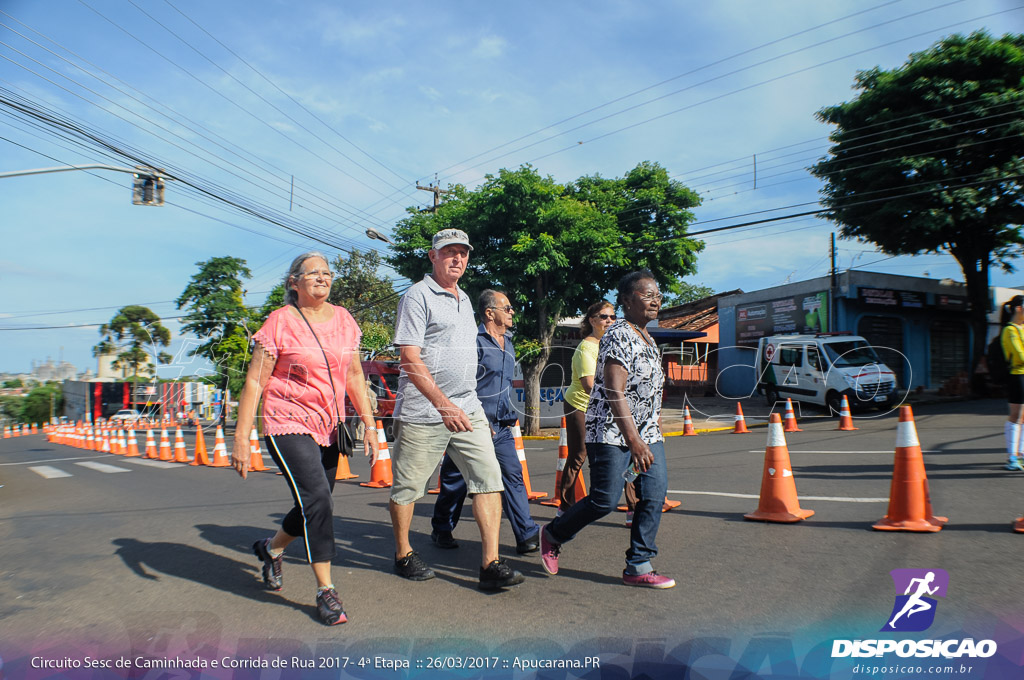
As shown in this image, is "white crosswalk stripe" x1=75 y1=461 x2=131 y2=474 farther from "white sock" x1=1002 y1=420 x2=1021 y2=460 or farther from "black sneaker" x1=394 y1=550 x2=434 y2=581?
"white sock" x1=1002 y1=420 x2=1021 y2=460

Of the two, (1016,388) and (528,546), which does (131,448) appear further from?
(1016,388)

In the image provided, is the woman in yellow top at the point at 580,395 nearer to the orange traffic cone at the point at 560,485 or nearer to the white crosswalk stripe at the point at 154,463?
the orange traffic cone at the point at 560,485

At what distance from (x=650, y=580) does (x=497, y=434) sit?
1451mm

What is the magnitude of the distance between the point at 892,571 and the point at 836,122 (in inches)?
791

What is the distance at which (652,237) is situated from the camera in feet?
59.3

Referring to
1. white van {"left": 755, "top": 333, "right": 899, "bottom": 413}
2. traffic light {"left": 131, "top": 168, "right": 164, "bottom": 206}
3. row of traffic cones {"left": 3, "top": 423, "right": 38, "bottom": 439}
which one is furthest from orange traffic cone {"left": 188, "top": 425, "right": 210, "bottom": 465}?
row of traffic cones {"left": 3, "top": 423, "right": 38, "bottom": 439}

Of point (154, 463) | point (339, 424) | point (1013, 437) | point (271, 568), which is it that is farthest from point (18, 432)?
point (1013, 437)

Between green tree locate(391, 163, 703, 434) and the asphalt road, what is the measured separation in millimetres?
10658

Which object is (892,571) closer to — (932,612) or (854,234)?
(932,612)

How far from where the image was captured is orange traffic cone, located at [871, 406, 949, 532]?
14.5ft

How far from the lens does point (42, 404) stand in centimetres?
7538

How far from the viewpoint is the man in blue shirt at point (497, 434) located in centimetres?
430

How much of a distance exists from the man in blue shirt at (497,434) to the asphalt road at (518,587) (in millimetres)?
195

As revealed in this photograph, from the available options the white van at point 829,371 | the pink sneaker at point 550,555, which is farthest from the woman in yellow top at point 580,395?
the white van at point 829,371
